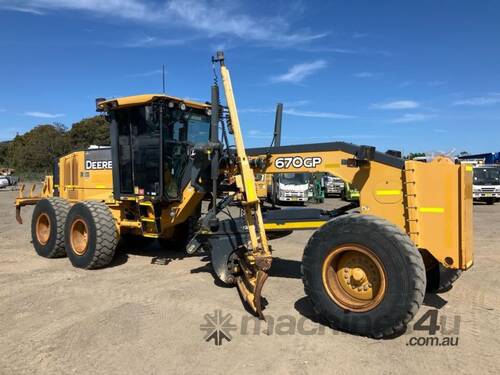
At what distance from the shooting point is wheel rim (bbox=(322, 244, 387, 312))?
506cm

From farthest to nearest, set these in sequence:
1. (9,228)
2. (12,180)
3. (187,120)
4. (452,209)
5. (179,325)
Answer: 1. (12,180)
2. (9,228)
3. (187,120)
4. (179,325)
5. (452,209)

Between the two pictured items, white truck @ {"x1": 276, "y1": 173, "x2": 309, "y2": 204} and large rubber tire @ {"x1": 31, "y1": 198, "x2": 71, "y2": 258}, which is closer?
large rubber tire @ {"x1": 31, "y1": 198, "x2": 71, "y2": 258}

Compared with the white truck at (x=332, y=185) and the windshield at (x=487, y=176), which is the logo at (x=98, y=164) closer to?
the windshield at (x=487, y=176)

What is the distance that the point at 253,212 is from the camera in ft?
20.5

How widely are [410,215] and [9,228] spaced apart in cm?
1287

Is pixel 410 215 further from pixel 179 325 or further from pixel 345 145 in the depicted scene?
pixel 179 325

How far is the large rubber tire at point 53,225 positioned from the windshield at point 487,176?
70.6ft

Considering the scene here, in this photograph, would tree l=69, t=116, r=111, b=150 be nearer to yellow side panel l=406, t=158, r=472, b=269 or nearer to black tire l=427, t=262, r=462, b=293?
black tire l=427, t=262, r=462, b=293

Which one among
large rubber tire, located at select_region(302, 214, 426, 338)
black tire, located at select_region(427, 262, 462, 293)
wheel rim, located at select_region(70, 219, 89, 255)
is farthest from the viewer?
wheel rim, located at select_region(70, 219, 89, 255)

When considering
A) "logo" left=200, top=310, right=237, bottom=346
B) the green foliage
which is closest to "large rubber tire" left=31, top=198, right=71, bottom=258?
A: "logo" left=200, top=310, right=237, bottom=346

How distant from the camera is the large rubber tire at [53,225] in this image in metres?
9.57

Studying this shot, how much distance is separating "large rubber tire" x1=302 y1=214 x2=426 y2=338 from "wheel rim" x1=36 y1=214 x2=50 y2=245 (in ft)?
22.0

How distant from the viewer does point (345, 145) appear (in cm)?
610

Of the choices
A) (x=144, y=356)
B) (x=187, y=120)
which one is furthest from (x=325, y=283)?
(x=187, y=120)
